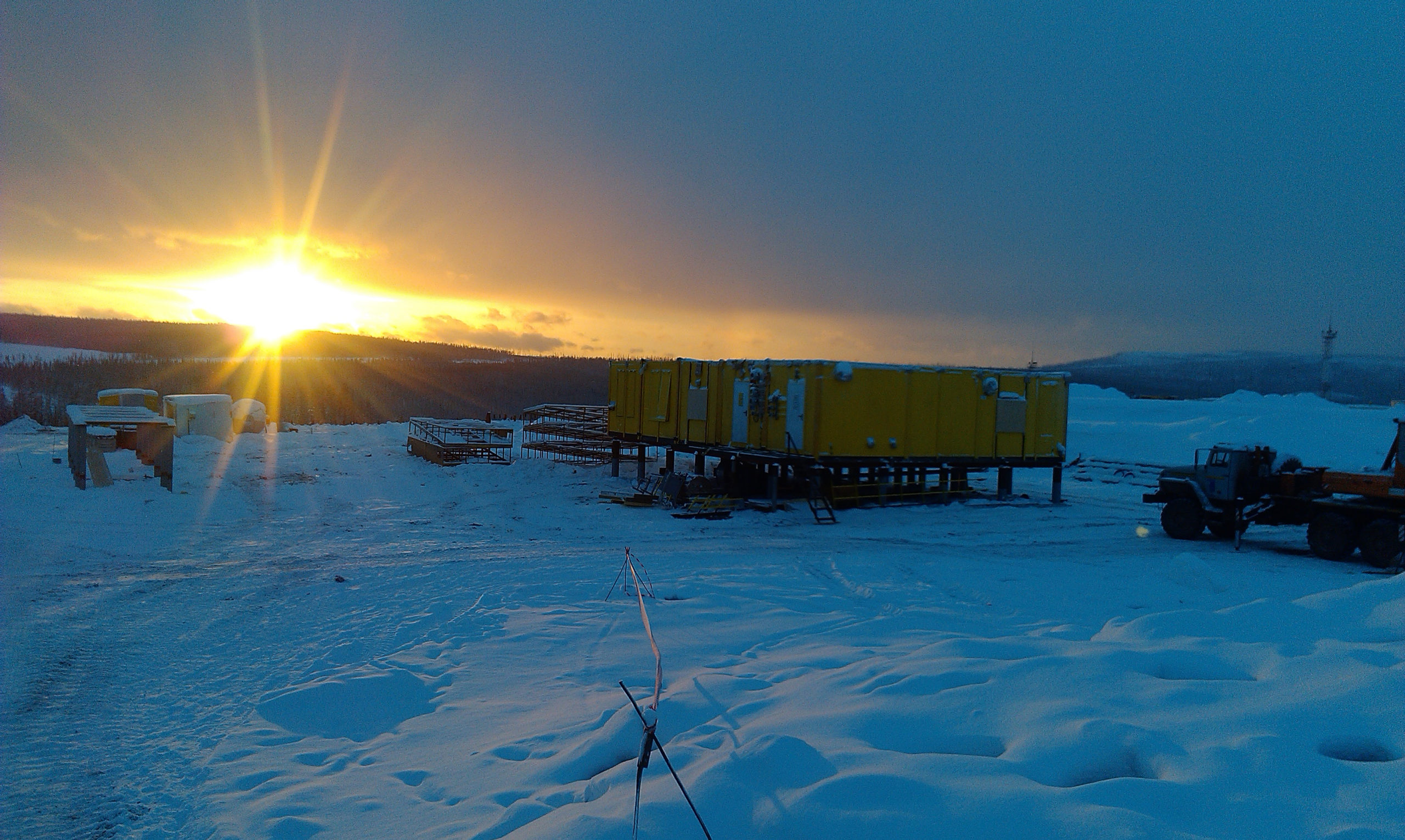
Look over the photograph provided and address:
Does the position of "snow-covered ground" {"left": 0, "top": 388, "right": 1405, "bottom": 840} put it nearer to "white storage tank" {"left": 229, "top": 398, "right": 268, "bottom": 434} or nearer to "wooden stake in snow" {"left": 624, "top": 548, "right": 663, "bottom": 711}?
"wooden stake in snow" {"left": 624, "top": 548, "right": 663, "bottom": 711}

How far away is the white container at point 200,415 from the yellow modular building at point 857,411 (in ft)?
60.6

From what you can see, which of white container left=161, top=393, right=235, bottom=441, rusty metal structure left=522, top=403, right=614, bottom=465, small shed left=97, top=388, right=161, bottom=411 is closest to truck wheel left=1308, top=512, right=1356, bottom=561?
rusty metal structure left=522, top=403, right=614, bottom=465

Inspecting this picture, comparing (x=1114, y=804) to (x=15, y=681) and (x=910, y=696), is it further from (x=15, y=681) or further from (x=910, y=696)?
(x=15, y=681)

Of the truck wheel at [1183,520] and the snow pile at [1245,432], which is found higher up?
the snow pile at [1245,432]

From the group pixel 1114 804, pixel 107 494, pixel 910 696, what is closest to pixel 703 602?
pixel 910 696

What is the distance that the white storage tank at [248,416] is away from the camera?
34312 mm

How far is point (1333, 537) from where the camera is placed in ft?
50.2

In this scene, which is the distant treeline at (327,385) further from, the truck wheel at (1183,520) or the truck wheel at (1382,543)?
the truck wheel at (1382,543)

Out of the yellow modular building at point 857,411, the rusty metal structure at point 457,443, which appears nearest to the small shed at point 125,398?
the rusty metal structure at point 457,443

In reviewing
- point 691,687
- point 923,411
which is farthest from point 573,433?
point 691,687

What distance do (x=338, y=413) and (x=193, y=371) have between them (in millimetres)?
30305

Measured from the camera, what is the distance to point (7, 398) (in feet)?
157

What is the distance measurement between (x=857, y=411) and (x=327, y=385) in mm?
79437

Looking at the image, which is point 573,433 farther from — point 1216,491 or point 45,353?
point 45,353
